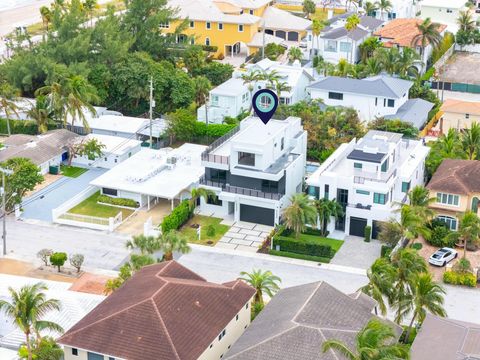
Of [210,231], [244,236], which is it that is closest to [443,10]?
[244,236]

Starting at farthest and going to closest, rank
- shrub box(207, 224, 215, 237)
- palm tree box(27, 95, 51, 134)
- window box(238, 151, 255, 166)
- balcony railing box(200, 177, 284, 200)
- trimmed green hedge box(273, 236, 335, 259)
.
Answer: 1. palm tree box(27, 95, 51, 134)
2. window box(238, 151, 255, 166)
3. balcony railing box(200, 177, 284, 200)
4. shrub box(207, 224, 215, 237)
5. trimmed green hedge box(273, 236, 335, 259)

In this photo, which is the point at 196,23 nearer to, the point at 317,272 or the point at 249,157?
the point at 249,157

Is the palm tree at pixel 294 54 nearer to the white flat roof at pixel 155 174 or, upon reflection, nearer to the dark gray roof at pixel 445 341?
the white flat roof at pixel 155 174

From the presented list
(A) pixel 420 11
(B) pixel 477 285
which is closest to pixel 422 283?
(B) pixel 477 285

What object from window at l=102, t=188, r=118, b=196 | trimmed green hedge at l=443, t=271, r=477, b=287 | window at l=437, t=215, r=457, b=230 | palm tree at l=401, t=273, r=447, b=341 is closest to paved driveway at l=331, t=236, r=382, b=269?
window at l=437, t=215, r=457, b=230

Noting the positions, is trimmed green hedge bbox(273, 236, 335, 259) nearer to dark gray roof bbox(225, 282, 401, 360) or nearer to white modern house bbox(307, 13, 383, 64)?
dark gray roof bbox(225, 282, 401, 360)

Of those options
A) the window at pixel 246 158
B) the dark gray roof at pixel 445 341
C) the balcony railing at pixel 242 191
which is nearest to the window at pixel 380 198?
the balcony railing at pixel 242 191

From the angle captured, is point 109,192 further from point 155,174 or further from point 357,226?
point 357,226
